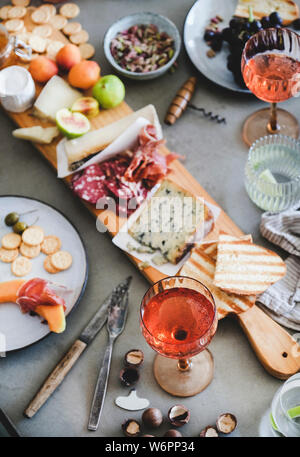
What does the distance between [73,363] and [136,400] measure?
0.18 meters

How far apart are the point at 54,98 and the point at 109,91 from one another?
18cm

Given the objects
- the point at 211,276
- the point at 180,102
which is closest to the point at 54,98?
the point at 180,102

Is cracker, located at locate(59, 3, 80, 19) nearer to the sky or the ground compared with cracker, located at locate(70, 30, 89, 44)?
nearer to the sky

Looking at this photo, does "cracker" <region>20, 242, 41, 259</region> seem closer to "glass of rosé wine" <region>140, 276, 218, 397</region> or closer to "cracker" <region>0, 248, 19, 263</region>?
"cracker" <region>0, 248, 19, 263</region>

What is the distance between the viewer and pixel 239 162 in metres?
1.78

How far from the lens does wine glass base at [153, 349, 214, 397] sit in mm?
1457

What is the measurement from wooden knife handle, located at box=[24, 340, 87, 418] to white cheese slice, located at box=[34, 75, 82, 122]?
0.75 meters

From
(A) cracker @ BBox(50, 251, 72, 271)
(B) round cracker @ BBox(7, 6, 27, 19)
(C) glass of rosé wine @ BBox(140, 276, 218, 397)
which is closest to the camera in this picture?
(C) glass of rosé wine @ BBox(140, 276, 218, 397)

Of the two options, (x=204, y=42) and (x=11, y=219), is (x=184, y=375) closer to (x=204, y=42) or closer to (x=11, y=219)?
(x=11, y=219)

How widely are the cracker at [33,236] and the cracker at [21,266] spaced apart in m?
0.05

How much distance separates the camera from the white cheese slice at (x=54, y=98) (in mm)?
1843

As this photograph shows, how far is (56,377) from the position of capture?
146 centimetres

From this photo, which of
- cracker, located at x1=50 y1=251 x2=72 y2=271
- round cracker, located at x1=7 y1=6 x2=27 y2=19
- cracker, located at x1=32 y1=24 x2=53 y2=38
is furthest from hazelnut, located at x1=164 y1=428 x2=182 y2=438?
round cracker, located at x1=7 y1=6 x2=27 y2=19
